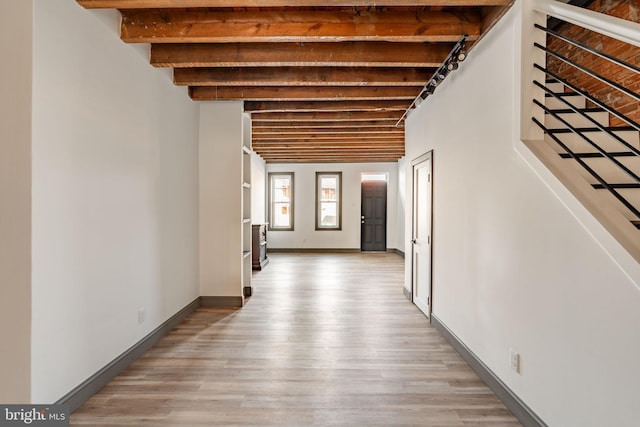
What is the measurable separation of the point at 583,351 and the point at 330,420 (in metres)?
1.51

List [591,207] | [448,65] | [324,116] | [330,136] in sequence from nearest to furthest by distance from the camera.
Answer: [591,207]
[448,65]
[324,116]
[330,136]

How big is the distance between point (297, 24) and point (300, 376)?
2.95 meters

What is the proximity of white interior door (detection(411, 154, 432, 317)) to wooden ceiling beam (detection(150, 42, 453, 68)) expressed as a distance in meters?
1.33

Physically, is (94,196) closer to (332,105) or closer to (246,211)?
(246,211)

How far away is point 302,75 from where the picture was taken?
12.4 ft

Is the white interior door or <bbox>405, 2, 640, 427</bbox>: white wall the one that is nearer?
<bbox>405, 2, 640, 427</bbox>: white wall

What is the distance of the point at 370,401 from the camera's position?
2.42 meters

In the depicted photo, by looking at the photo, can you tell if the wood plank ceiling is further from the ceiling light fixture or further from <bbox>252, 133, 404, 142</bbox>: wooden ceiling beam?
<bbox>252, 133, 404, 142</bbox>: wooden ceiling beam

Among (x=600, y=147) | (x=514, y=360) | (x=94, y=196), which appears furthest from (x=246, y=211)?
(x=600, y=147)
